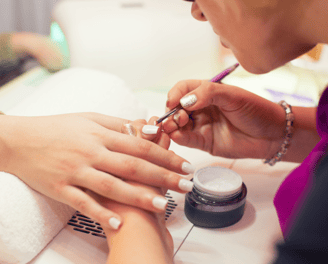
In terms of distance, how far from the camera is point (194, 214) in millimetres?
577

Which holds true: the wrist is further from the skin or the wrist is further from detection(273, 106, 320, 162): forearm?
detection(273, 106, 320, 162): forearm

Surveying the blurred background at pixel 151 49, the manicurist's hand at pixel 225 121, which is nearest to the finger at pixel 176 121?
the manicurist's hand at pixel 225 121

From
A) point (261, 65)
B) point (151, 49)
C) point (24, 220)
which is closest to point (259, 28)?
point (261, 65)

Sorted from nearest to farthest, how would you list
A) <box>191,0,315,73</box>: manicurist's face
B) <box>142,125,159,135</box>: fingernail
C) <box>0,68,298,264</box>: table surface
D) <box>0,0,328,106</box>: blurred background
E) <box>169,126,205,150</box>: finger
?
<box>191,0,315,73</box>: manicurist's face, <box>0,68,298,264</box>: table surface, <box>142,125,159,135</box>: fingernail, <box>169,126,205,150</box>: finger, <box>0,0,328,106</box>: blurred background

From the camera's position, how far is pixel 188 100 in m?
0.67

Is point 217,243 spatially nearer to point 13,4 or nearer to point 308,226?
point 308,226

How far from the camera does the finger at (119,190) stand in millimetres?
498

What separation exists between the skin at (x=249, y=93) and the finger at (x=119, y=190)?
0.76 ft

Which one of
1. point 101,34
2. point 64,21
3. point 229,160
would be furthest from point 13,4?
point 229,160

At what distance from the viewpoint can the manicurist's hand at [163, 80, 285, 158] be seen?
692 millimetres

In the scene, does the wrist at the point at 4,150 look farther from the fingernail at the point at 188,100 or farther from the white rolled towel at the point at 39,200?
the fingernail at the point at 188,100

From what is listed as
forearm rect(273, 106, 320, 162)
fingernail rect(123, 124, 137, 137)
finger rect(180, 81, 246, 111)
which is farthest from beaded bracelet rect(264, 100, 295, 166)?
fingernail rect(123, 124, 137, 137)

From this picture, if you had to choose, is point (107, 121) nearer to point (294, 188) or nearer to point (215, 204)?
point (215, 204)

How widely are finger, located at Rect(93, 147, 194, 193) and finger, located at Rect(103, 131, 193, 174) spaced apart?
30 millimetres
